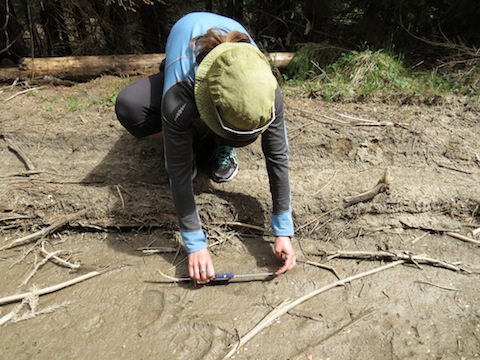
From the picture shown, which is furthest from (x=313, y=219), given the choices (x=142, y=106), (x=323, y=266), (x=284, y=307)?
(x=142, y=106)

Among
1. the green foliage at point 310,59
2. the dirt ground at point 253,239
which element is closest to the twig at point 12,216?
the dirt ground at point 253,239

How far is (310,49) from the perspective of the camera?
387cm

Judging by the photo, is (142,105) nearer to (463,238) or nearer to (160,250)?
(160,250)

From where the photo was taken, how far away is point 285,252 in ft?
6.95

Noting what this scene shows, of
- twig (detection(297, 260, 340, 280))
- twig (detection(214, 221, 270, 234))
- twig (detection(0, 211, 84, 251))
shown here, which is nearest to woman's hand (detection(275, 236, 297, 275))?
twig (detection(297, 260, 340, 280))

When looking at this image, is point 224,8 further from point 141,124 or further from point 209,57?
point 209,57

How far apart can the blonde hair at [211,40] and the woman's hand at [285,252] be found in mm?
1042

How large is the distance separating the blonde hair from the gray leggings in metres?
0.55

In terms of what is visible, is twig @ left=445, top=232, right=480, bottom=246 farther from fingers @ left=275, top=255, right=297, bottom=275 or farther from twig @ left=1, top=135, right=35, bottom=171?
twig @ left=1, top=135, right=35, bottom=171

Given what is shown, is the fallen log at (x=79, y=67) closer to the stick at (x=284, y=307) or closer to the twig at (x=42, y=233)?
the twig at (x=42, y=233)

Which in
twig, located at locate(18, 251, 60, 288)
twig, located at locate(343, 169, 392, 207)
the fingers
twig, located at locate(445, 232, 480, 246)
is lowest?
twig, located at locate(18, 251, 60, 288)

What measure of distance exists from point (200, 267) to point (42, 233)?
1124mm

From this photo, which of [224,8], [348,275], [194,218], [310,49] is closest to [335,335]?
[348,275]

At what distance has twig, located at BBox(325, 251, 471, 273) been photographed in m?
2.18
